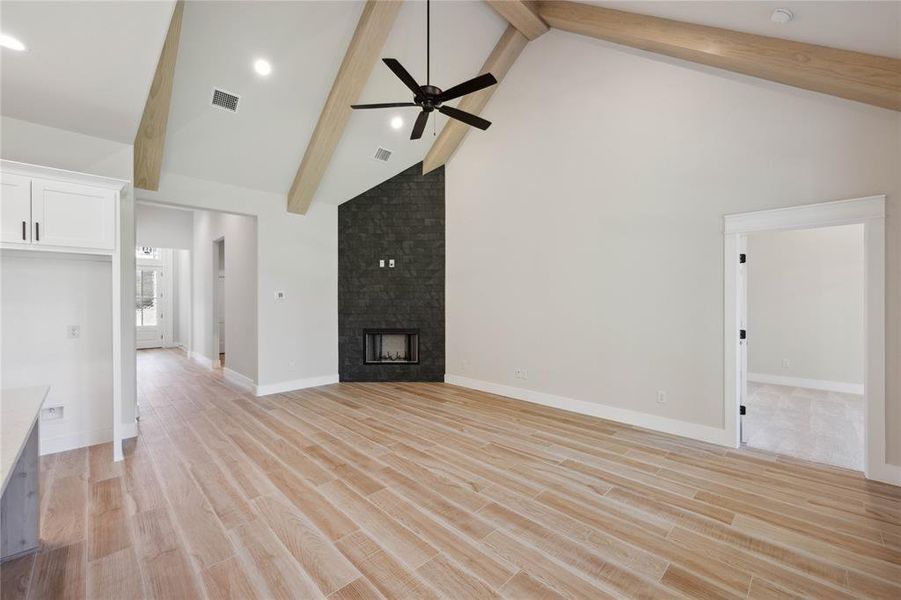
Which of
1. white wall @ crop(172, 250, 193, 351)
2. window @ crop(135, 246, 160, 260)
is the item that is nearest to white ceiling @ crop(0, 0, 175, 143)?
white wall @ crop(172, 250, 193, 351)

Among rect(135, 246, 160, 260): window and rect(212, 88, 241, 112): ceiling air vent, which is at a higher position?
rect(212, 88, 241, 112): ceiling air vent

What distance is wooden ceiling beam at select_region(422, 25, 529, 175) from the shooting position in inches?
191

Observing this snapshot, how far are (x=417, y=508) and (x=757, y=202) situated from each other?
12.6 feet

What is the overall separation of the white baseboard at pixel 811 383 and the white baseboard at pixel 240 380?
8058 mm

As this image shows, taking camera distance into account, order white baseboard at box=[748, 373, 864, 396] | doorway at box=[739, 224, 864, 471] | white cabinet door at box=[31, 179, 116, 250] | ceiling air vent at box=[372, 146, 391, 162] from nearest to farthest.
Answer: white cabinet door at box=[31, 179, 116, 250], doorway at box=[739, 224, 864, 471], ceiling air vent at box=[372, 146, 391, 162], white baseboard at box=[748, 373, 864, 396]

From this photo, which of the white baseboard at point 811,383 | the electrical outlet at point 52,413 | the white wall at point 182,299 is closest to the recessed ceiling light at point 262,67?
the electrical outlet at point 52,413

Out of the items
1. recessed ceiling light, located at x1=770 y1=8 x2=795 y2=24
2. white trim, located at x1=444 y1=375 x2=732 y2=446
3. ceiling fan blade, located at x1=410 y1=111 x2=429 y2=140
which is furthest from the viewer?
white trim, located at x1=444 y1=375 x2=732 y2=446

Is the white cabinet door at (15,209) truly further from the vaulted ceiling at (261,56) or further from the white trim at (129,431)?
the white trim at (129,431)

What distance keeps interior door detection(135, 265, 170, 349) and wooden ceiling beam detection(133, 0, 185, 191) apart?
749 centimetres

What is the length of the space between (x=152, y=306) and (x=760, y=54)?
1293 centimetres

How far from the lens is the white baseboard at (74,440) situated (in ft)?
10.9

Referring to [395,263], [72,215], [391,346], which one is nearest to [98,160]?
[72,215]

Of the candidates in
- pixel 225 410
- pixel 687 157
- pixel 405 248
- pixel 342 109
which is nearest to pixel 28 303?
pixel 225 410

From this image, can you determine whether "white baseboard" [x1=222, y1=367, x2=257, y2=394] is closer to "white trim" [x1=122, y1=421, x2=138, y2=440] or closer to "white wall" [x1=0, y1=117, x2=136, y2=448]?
"white trim" [x1=122, y1=421, x2=138, y2=440]
